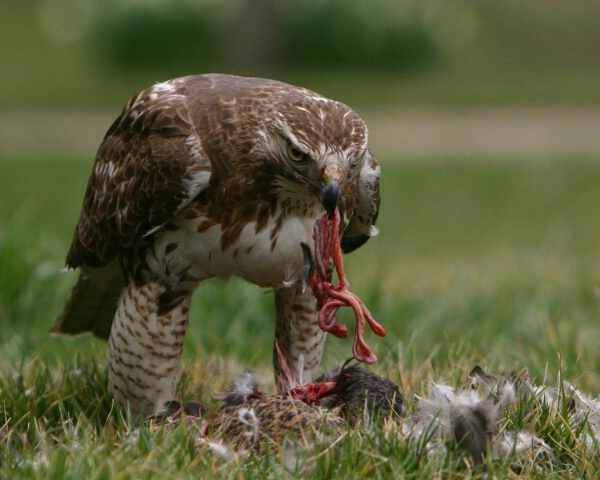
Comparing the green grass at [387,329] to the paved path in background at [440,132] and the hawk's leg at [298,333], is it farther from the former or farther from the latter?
the paved path in background at [440,132]

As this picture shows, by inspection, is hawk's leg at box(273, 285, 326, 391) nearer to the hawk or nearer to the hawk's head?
the hawk

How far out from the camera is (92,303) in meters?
4.82

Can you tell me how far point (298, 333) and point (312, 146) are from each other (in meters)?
1.02

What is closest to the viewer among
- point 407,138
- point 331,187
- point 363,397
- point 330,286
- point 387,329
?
point 331,187

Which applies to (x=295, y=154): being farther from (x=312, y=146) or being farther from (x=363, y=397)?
(x=363, y=397)

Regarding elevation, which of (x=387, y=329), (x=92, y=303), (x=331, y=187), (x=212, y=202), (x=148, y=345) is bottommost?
A: (x=387, y=329)

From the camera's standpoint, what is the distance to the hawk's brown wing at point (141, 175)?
3865 mm

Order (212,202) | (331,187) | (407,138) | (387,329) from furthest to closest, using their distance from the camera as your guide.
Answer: (407,138)
(387,329)
(212,202)
(331,187)

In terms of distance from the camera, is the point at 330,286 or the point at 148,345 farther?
the point at 148,345

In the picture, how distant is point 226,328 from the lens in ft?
18.4

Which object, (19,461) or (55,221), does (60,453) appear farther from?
(55,221)


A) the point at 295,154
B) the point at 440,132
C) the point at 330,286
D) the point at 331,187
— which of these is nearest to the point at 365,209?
the point at 330,286

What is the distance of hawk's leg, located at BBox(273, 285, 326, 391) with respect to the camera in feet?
14.1

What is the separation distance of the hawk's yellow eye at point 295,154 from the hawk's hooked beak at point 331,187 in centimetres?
11
